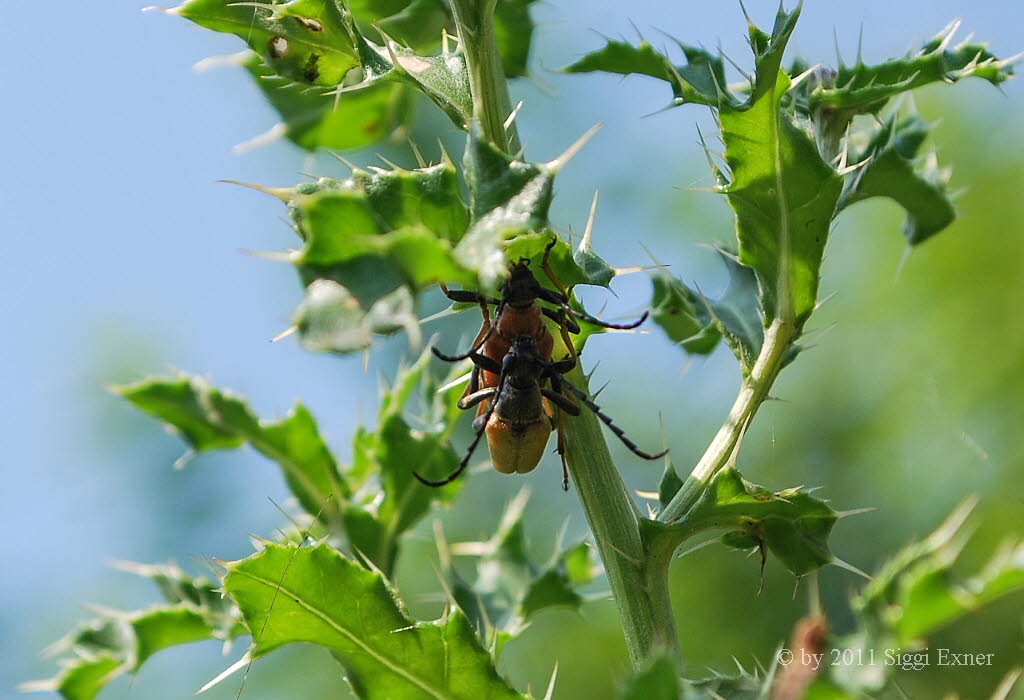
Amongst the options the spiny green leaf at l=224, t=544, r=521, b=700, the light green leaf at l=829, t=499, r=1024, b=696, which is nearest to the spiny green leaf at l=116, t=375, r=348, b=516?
the spiny green leaf at l=224, t=544, r=521, b=700

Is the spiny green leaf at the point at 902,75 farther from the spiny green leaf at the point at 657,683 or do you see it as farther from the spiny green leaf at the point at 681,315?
the spiny green leaf at the point at 657,683

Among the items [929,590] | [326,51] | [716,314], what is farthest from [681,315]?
→ [929,590]

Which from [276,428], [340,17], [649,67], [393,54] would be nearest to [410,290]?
[393,54]

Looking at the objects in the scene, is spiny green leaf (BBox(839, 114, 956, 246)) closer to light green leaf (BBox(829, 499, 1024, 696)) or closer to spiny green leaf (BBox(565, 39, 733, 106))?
spiny green leaf (BBox(565, 39, 733, 106))

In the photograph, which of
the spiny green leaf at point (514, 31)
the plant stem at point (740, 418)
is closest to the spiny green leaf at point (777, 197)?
the plant stem at point (740, 418)

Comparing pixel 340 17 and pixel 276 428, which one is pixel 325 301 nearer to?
pixel 340 17

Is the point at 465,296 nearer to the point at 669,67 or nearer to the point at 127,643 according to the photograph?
the point at 669,67
